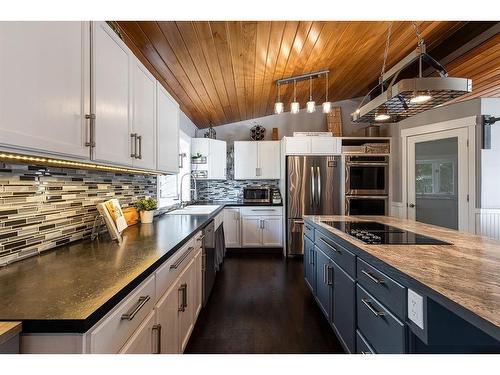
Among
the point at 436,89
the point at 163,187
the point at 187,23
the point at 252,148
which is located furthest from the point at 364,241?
the point at 252,148

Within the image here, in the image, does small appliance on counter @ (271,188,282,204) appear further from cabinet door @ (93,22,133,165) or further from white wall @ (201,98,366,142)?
cabinet door @ (93,22,133,165)

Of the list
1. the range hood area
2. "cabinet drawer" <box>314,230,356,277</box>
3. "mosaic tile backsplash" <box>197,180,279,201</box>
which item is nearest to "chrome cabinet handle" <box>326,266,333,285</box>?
"cabinet drawer" <box>314,230,356,277</box>

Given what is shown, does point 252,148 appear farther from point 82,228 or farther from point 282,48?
point 82,228

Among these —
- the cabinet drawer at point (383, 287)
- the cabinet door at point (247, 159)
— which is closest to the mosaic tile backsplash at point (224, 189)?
the cabinet door at point (247, 159)

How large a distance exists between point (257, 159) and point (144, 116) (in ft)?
10.2

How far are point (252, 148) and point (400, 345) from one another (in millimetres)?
4070

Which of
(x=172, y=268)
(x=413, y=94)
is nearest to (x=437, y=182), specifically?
(x=413, y=94)

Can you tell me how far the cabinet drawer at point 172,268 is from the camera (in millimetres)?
1272

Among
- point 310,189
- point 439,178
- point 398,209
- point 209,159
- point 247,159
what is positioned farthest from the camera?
point 247,159

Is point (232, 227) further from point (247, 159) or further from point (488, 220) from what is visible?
point (488, 220)

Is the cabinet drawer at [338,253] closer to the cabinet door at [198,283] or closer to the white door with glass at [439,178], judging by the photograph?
the cabinet door at [198,283]

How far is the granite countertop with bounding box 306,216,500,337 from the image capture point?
0.81 m

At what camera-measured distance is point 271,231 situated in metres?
4.64
